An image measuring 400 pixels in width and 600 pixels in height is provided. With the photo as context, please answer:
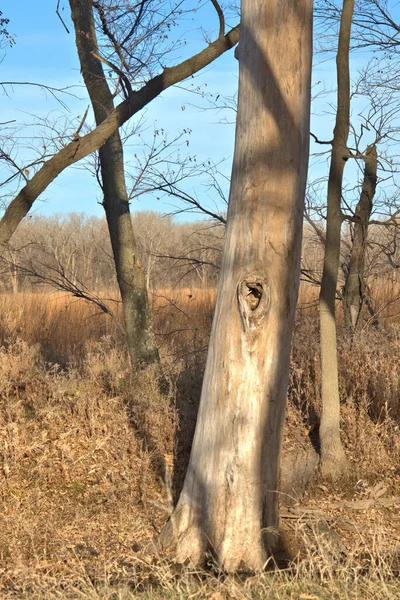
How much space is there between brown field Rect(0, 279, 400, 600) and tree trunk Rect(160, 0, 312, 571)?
334 mm

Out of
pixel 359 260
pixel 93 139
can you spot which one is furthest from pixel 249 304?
pixel 359 260

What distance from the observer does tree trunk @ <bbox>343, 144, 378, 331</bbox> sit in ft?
29.9

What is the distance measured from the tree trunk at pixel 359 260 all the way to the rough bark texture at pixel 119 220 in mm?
2995

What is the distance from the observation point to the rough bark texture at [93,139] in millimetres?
5316

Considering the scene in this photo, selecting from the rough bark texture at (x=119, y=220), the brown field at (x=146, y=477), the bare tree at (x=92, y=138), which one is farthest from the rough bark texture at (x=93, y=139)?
the brown field at (x=146, y=477)

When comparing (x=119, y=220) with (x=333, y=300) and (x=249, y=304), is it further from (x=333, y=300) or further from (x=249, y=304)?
(x=249, y=304)

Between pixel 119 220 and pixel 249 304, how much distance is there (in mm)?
4403

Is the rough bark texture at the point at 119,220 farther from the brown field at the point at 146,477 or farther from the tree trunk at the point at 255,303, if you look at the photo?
the tree trunk at the point at 255,303

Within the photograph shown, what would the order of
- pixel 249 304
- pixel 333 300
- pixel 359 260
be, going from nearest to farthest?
pixel 249 304
pixel 333 300
pixel 359 260

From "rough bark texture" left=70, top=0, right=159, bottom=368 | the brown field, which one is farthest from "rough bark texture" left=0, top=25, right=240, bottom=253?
the brown field

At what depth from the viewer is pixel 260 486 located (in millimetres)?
4613

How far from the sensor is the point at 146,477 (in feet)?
21.2

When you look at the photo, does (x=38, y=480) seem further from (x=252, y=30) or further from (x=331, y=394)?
(x=252, y=30)

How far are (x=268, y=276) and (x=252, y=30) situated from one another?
72.1 inches
